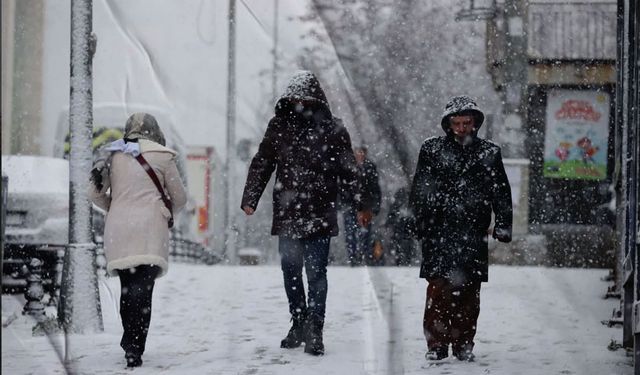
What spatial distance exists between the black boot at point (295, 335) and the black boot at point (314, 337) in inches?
9.3

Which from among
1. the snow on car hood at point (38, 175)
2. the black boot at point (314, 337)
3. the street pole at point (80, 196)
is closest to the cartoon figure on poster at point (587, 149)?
the snow on car hood at point (38, 175)

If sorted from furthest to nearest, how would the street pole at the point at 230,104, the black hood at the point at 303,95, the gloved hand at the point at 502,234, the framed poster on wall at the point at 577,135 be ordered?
1. the street pole at the point at 230,104
2. the framed poster on wall at the point at 577,135
3. the black hood at the point at 303,95
4. the gloved hand at the point at 502,234

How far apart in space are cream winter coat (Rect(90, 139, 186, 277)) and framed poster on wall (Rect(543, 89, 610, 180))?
11151mm

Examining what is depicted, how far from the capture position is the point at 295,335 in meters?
7.12

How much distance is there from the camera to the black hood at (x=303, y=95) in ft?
22.1

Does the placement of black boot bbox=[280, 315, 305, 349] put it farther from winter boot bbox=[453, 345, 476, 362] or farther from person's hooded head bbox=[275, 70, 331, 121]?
person's hooded head bbox=[275, 70, 331, 121]

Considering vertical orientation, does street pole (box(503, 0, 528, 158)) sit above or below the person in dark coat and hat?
above

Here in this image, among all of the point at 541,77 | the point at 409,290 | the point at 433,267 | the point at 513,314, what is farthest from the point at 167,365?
the point at 541,77

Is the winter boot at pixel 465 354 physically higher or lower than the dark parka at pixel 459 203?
lower

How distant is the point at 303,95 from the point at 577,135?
10627 millimetres

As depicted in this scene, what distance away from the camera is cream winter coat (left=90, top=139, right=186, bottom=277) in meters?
6.30

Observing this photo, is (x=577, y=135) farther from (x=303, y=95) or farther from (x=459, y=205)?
(x=303, y=95)

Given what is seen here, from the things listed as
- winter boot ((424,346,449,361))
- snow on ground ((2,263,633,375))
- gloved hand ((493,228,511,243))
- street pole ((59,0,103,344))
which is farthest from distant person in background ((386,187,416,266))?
gloved hand ((493,228,511,243))

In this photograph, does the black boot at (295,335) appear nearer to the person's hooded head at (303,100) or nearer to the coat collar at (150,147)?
the person's hooded head at (303,100)
